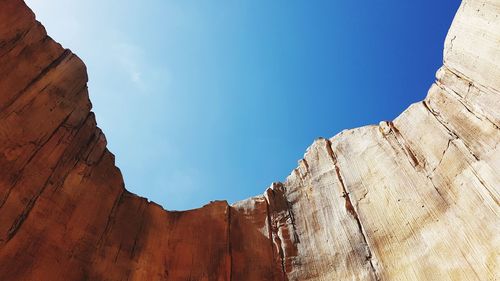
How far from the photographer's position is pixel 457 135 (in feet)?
28.7

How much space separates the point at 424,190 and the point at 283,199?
4.55 m

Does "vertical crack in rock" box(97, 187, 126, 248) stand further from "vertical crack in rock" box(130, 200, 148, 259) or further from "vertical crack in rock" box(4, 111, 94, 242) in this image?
"vertical crack in rock" box(4, 111, 94, 242)

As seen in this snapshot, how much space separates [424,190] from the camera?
8945 millimetres

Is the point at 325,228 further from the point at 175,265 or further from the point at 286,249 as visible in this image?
the point at 175,265

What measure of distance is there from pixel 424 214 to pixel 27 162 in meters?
9.65

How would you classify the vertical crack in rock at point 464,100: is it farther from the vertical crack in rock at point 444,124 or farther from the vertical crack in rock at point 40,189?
the vertical crack in rock at point 40,189

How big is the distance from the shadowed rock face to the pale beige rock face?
0.03m

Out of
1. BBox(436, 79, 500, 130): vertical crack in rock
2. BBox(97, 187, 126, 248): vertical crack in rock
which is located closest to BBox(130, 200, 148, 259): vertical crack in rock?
BBox(97, 187, 126, 248): vertical crack in rock

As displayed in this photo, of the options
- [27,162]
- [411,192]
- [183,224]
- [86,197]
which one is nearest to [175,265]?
[183,224]

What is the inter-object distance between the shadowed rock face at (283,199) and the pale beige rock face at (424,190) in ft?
0.10

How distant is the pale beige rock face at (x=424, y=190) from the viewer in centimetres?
757

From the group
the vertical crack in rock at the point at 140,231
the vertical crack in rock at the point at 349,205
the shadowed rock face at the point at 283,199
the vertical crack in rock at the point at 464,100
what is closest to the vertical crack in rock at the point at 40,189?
the shadowed rock face at the point at 283,199

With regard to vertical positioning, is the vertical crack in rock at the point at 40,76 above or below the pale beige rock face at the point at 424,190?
above

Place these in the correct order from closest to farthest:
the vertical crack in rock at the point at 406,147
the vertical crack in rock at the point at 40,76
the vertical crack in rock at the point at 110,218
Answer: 1. the vertical crack in rock at the point at 406,147
2. the vertical crack in rock at the point at 40,76
3. the vertical crack in rock at the point at 110,218
